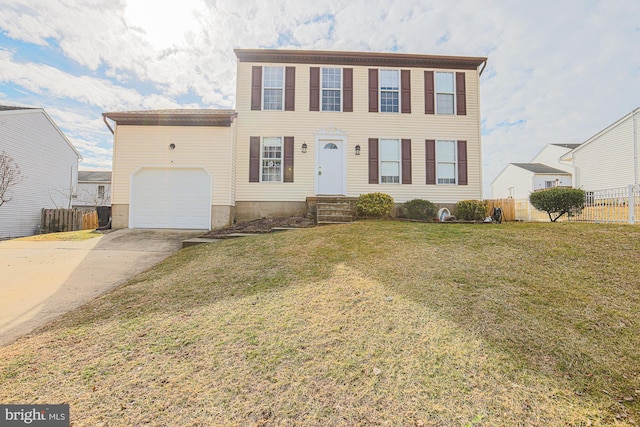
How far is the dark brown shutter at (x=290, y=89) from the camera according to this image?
11.3 metres

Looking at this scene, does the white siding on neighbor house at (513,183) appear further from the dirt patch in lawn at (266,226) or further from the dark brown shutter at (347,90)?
the dirt patch in lawn at (266,226)

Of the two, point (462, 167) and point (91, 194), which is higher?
point (91, 194)

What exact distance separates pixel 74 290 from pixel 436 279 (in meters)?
5.78

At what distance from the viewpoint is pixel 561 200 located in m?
9.57

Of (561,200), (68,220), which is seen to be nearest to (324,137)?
Result: (561,200)

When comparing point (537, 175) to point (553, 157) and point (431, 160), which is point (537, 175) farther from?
point (431, 160)

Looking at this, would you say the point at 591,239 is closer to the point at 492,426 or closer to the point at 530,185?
the point at 492,426

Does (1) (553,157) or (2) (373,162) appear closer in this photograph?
(2) (373,162)

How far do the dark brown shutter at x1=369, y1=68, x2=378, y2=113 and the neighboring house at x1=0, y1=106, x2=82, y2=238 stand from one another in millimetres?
16866

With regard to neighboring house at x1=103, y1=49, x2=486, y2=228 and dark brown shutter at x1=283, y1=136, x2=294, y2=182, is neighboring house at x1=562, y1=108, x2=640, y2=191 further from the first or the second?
dark brown shutter at x1=283, y1=136, x2=294, y2=182

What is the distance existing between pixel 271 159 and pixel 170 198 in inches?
161

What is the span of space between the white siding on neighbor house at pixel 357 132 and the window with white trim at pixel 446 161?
1.00ft

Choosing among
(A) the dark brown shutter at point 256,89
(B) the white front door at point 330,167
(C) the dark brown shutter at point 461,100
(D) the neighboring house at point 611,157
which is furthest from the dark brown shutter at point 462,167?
(D) the neighboring house at point 611,157

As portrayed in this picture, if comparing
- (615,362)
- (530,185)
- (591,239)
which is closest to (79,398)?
(615,362)
